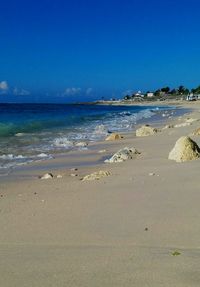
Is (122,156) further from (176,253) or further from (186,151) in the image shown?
(176,253)

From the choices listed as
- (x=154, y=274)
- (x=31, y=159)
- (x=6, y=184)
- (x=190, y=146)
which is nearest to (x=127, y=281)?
(x=154, y=274)

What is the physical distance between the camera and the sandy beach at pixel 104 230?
157 inches

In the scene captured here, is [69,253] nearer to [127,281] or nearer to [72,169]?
[127,281]

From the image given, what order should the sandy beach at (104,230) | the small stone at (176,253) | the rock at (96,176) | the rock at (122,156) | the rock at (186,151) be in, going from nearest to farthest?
the sandy beach at (104,230) < the small stone at (176,253) < the rock at (96,176) < the rock at (186,151) < the rock at (122,156)

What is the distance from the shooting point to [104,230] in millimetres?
5469

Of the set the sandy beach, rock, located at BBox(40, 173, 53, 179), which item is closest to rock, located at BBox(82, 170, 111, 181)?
the sandy beach

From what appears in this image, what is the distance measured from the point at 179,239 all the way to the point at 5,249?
188 centimetres

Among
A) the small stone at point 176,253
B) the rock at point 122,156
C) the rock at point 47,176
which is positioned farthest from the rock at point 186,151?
the small stone at point 176,253

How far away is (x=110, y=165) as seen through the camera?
11.8 meters

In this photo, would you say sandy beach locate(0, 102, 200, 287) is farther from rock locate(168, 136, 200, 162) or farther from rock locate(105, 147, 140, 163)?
rock locate(105, 147, 140, 163)

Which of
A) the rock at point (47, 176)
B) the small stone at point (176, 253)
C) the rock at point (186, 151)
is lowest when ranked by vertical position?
the rock at point (47, 176)

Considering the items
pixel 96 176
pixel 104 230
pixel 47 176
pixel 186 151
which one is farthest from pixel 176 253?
pixel 186 151

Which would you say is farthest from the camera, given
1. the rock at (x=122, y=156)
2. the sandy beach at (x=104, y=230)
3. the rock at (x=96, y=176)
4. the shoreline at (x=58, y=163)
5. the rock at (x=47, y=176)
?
the rock at (x=122, y=156)

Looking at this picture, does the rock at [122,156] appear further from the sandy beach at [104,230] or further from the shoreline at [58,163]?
the sandy beach at [104,230]
